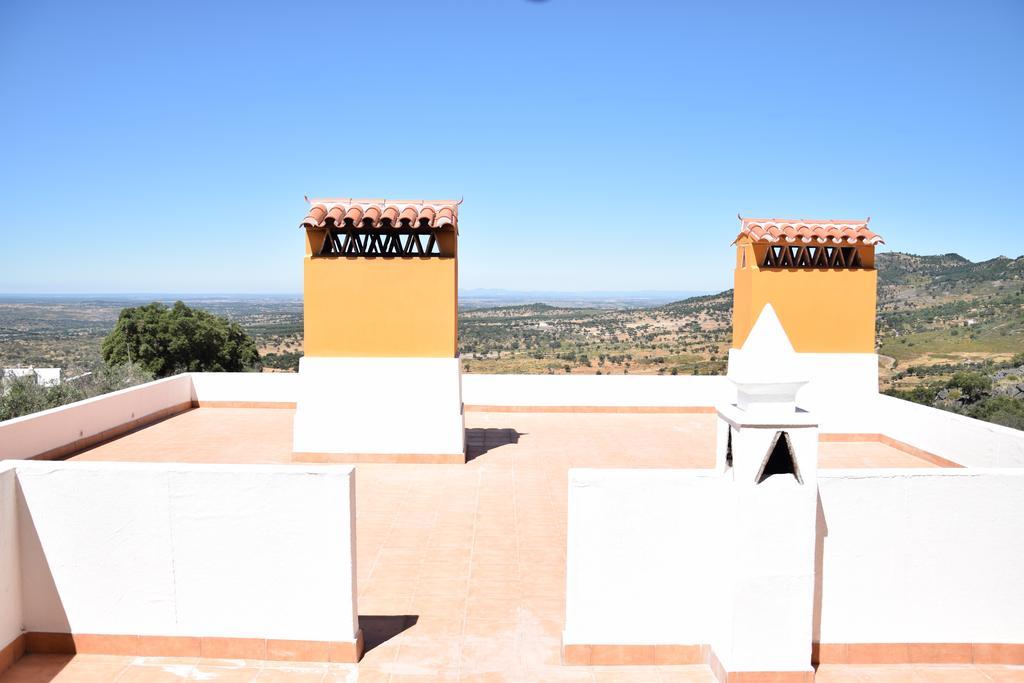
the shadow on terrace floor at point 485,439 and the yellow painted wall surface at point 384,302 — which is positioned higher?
the yellow painted wall surface at point 384,302

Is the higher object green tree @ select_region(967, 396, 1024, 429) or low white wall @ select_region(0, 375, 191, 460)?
low white wall @ select_region(0, 375, 191, 460)

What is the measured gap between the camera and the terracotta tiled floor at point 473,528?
15.1 feet

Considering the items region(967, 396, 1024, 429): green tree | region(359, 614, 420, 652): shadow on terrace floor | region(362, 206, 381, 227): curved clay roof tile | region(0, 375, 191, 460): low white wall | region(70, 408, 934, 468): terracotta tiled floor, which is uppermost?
region(362, 206, 381, 227): curved clay roof tile

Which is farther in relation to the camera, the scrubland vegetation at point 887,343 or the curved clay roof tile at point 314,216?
the scrubland vegetation at point 887,343

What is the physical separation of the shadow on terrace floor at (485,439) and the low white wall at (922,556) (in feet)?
20.3

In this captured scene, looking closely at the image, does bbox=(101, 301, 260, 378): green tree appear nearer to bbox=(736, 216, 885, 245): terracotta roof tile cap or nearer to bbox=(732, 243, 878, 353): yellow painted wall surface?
bbox=(732, 243, 878, 353): yellow painted wall surface

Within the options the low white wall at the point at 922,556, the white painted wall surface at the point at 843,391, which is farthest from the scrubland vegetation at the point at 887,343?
the low white wall at the point at 922,556

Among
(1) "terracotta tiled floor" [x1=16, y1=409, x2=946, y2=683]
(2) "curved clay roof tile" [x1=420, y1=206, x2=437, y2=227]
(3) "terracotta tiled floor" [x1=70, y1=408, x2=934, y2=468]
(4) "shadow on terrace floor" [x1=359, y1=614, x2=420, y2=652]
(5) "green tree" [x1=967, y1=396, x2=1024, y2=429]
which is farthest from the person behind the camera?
(5) "green tree" [x1=967, y1=396, x2=1024, y2=429]

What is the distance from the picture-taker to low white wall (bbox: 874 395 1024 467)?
8188mm

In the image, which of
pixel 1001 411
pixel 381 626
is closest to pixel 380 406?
pixel 381 626

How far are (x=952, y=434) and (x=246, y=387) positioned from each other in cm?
1217

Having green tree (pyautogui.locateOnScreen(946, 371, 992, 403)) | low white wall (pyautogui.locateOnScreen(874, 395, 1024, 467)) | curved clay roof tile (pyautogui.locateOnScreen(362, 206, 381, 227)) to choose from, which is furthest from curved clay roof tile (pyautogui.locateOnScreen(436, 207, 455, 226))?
green tree (pyautogui.locateOnScreen(946, 371, 992, 403))

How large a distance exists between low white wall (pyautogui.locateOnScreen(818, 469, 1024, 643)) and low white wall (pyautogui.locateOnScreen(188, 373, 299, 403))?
37.0 feet

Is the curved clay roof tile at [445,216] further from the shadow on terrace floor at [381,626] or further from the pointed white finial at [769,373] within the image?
the pointed white finial at [769,373]
